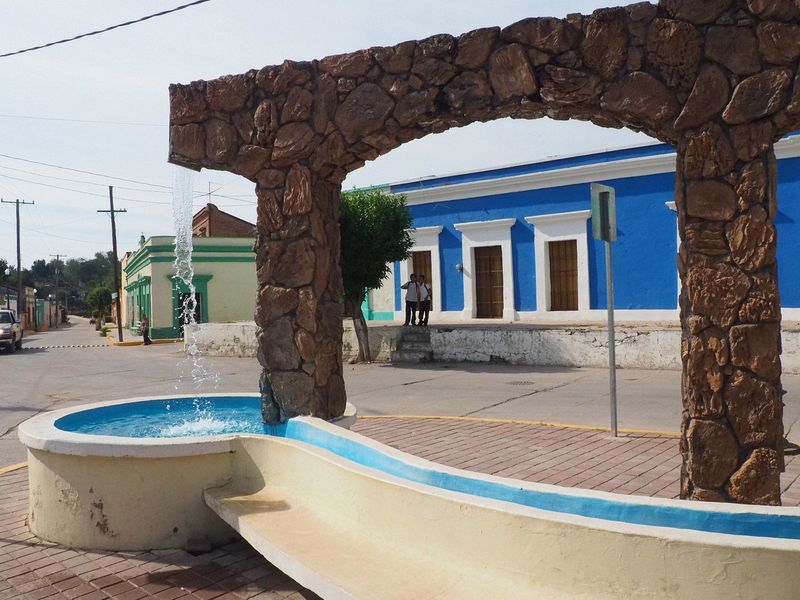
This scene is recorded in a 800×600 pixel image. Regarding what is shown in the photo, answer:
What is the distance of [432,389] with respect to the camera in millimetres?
11531

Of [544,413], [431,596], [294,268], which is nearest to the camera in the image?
[431,596]

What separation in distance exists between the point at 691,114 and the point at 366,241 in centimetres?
1198

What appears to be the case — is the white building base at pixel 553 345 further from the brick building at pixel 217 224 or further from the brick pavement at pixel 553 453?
the brick building at pixel 217 224

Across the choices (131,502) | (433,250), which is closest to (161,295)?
(433,250)

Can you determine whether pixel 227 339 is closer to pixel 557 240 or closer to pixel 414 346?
pixel 414 346

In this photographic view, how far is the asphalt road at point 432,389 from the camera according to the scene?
873 cm

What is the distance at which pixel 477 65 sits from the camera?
468 cm

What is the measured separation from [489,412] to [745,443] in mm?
5130

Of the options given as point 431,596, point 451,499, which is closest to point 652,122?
point 451,499

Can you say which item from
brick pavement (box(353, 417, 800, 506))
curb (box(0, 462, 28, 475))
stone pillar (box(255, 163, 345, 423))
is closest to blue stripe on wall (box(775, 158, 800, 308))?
brick pavement (box(353, 417, 800, 506))

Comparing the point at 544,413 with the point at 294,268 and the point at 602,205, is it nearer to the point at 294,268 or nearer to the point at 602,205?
the point at 602,205

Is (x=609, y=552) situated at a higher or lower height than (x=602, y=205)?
lower

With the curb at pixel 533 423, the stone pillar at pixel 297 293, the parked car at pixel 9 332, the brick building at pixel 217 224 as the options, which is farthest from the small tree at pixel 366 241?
the brick building at pixel 217 224

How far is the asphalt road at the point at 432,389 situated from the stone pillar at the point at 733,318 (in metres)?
3.40
